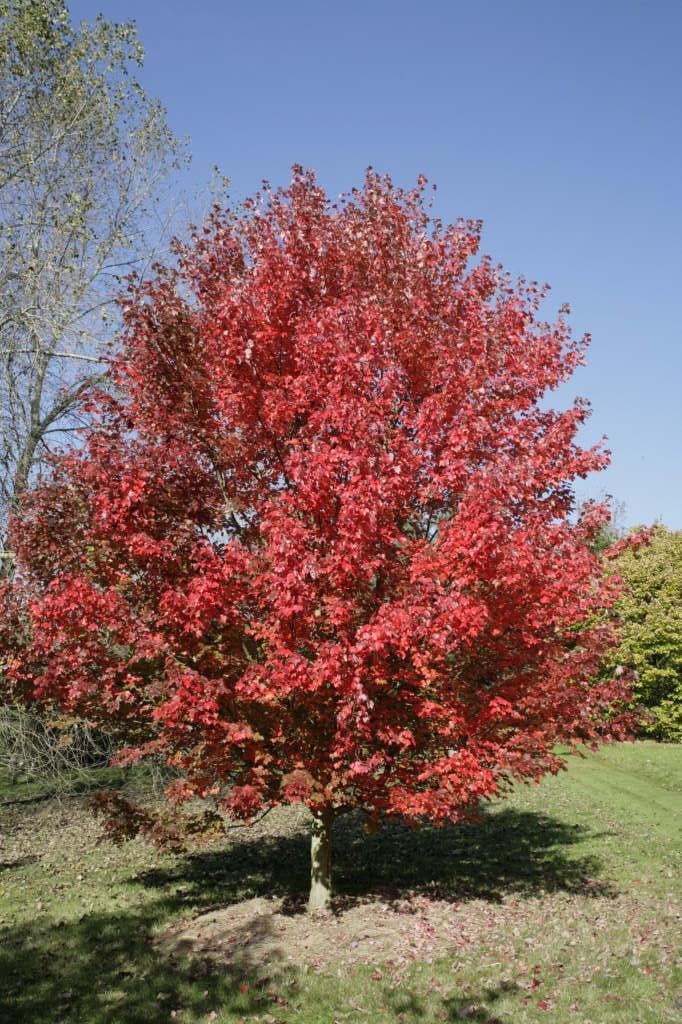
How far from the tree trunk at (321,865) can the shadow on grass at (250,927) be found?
0.62m

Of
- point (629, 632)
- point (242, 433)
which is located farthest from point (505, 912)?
point (629, 632)

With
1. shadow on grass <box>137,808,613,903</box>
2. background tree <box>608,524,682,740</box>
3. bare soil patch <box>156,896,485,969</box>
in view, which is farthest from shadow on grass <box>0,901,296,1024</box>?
background tree <box>608,524,682,740</box>

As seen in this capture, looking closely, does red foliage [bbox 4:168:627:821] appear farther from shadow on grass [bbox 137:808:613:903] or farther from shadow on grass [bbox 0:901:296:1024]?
shadow on grass [bbox 137:808:613:903]

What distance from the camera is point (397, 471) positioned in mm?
7672

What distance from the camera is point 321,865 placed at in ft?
34.7

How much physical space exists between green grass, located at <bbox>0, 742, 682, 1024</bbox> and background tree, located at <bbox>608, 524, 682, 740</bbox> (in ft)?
53.3

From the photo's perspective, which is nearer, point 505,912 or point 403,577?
point 403,577

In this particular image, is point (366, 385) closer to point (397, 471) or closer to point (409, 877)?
point (397, 471)

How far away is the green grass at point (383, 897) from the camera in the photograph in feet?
24.5

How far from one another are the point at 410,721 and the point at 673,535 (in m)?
35.7

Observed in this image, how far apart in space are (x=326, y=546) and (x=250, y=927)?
566cm

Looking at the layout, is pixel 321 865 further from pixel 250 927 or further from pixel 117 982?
pixel 117 982

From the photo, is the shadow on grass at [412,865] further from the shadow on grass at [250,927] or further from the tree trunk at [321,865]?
the tree trunk at [321,865]

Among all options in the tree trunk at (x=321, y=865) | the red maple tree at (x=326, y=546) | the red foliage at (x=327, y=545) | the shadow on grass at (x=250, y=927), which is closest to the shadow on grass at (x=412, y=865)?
the shadow on grass at (x=250, y=927)
